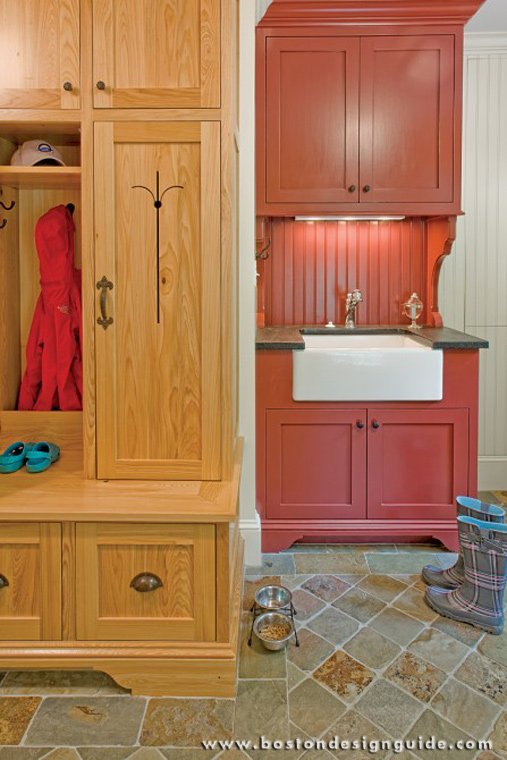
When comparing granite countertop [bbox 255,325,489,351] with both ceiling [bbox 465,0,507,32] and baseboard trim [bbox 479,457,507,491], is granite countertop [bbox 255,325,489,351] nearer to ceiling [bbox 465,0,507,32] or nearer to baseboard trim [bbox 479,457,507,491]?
baseboard trim [bbox 479,457,507,491]

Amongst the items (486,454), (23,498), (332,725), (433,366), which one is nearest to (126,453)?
(23,498)

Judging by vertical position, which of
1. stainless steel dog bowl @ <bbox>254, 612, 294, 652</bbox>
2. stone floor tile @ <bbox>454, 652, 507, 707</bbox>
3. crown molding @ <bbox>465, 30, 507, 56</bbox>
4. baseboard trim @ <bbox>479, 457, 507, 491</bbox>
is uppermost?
crown molding @ <bbox>465, 30, 507, 56</bbox>

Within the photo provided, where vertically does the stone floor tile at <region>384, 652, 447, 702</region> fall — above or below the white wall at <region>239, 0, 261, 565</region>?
below

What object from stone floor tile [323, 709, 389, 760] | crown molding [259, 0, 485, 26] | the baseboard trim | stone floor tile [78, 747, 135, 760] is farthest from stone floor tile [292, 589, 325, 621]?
crown molding [259, 0, 485, 26]

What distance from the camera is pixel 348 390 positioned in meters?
2.78

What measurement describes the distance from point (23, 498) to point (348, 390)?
148 centimetres

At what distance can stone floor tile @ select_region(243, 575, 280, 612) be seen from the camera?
2.29m

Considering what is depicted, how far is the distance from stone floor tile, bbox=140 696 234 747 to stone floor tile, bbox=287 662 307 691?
186mm

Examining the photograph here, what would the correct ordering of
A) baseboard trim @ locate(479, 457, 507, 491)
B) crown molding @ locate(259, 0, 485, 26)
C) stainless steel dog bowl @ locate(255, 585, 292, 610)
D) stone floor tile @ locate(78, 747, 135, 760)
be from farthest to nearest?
baseboard trim @ locate(479, 457, 507, 491)
crown molding @ locate(259, 0, 485, 26)
stainless steel dog bowl @ locate(255, 585, 292, 610)
stone floor tile @ locate(78, 747, 135, 760)

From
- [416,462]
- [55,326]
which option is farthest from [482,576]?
[55,326]

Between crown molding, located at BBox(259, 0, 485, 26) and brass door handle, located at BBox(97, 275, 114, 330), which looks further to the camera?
crown molding, located at BBox(259, 0, 485, 26)

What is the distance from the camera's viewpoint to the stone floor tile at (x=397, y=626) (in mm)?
2078

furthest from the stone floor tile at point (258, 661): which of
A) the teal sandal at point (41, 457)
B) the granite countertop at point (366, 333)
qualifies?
the granite countertop at point (366, 333)

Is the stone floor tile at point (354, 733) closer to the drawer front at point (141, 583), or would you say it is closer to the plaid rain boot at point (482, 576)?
the drawer front at point (141, 583)
